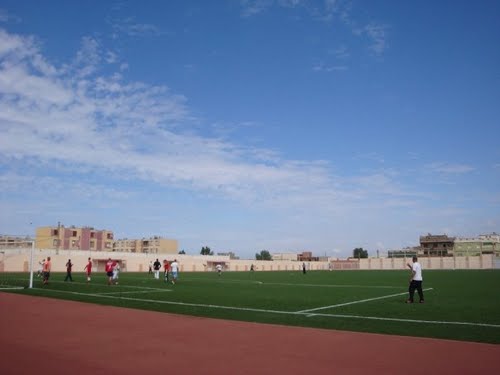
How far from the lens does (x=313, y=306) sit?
725 inches

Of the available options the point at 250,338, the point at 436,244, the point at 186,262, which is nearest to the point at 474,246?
the point at 436,244

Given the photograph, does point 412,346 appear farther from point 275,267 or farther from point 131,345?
point 275,267

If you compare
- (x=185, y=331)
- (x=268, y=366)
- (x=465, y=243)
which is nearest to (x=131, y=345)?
(x=185, y=331)

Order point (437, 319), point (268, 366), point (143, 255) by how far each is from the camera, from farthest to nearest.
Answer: point (143, 255), point (437, 319), point (268, 366)

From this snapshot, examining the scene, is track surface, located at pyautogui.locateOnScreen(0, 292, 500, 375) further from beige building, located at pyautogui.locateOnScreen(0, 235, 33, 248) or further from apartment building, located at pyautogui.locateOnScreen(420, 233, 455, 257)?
apartment building, located at pyautogui.locateOnScreen(420, 233, 455, 257)

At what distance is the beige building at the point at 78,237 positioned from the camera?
429ft

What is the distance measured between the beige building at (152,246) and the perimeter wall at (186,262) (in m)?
48.1

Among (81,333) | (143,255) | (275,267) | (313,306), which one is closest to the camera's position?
(81,333)

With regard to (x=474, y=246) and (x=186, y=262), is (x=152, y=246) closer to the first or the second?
(x=186, y=262)

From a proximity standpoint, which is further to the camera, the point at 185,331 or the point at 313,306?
the point at 313,306

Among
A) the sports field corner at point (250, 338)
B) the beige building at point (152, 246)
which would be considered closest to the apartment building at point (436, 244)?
the beige building at point (152, 246)

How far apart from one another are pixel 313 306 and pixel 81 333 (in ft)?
31.5

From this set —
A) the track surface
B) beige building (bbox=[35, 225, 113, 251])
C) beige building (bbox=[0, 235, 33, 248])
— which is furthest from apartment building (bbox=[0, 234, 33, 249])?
beige building (bbox=[35, 225, 113, 251])

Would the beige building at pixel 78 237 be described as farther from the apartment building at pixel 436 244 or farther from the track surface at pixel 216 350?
the track surface at pixel 216 350
